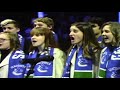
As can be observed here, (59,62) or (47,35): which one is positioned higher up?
(47,35)

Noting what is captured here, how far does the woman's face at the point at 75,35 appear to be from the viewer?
9.59 ft

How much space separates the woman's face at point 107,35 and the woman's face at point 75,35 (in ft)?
0.82

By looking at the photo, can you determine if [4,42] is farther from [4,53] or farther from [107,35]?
[107,35]

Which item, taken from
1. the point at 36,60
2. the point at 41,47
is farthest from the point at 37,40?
the point at 36,60

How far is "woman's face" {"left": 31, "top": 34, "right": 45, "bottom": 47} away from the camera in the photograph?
116 inches

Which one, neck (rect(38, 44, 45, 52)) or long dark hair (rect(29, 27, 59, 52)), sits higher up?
long dark hair (rect(29, 27, 59, 52))

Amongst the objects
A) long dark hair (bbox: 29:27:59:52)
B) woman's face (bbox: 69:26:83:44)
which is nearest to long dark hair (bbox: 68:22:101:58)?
woman's face (bbox: 69:26:83:44)

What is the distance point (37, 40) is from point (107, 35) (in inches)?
30.3

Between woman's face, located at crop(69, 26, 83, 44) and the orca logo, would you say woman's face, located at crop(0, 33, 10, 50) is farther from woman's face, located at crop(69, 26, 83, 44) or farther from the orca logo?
the orca logo

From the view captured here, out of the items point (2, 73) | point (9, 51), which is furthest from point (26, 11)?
point (2, 73)

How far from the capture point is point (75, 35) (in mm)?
2934

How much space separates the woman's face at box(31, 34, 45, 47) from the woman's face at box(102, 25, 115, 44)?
67 centimetres
